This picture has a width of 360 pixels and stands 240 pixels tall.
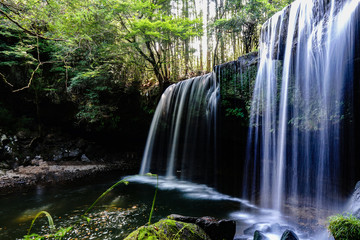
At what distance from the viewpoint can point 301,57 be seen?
493 centimetres

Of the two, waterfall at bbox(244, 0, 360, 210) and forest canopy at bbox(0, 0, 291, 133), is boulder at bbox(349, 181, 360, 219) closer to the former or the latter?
waterfall at bbox(244, 0, 360, 210)

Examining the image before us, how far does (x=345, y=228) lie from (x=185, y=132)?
7.03 metres

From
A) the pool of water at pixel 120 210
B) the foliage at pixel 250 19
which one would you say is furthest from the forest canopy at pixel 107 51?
the pool of water at pixel 120 210

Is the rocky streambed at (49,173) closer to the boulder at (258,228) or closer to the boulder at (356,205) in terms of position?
the boulder at (258,228)

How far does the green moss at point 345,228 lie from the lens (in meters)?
2.41

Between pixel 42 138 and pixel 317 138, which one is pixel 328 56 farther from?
pixel 42 138

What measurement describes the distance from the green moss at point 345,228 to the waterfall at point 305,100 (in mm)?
2617

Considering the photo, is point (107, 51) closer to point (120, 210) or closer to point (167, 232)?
point (120, 210)

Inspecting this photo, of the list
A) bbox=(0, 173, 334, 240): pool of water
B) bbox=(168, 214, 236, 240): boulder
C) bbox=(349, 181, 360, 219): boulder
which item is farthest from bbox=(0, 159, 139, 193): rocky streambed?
bbox=(349, 181, 360, 219): boulder

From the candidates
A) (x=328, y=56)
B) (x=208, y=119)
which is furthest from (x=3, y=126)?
(x=328, y=56)

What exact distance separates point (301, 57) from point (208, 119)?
3.89 meters

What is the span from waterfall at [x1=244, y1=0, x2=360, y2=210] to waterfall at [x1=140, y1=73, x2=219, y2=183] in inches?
85.8

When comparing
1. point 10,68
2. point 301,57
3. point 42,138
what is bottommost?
point 42,138

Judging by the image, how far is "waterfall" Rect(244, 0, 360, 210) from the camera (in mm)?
4297
